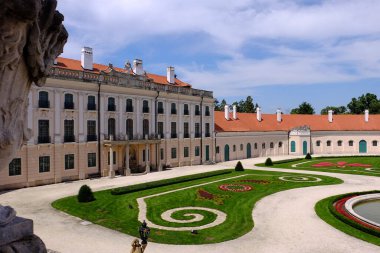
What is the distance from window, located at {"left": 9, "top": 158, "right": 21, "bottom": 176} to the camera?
26.7m

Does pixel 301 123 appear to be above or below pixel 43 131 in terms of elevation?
above

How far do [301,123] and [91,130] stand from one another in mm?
43032

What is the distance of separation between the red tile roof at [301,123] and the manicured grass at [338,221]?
3551 centimetres

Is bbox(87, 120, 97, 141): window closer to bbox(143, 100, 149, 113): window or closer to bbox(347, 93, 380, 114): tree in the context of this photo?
bbox(143, 100, 149, 113): window

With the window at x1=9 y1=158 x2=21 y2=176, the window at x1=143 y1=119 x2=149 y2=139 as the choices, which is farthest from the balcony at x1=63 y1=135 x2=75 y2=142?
the window at x1=143 y1=119 x2=149 y2=139

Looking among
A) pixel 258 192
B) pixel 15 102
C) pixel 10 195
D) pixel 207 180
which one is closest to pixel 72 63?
pixel 10 195

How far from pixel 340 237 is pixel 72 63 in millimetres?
30286

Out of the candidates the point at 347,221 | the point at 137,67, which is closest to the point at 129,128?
the point at 137,67

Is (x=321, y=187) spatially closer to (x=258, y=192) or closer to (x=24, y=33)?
(x=258, y=192)

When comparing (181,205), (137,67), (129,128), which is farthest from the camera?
(137,67)

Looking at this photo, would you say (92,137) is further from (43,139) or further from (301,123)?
(301,123)

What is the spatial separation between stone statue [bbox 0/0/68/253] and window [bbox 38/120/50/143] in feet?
83.0

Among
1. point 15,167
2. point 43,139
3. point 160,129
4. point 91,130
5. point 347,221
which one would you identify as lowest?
point 347,221

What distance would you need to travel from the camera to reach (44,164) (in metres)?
29.0
